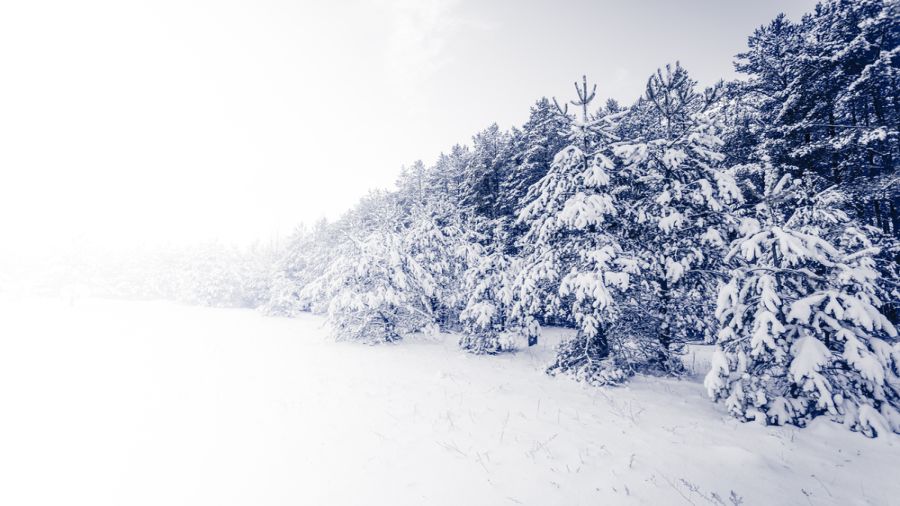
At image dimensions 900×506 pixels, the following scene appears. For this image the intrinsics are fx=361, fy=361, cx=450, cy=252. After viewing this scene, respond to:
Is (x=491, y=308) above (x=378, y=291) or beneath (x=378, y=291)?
beneath

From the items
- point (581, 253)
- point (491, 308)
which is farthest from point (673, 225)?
point (491, 308)

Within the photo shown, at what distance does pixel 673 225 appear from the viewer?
34.0 ft

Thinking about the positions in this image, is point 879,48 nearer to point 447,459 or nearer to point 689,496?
point 689,496

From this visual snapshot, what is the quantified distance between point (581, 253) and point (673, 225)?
264cm

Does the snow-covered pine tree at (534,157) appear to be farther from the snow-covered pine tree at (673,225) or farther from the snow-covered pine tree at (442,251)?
the snow-covered pine tree at (673,225)

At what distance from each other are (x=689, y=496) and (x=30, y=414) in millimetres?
12863

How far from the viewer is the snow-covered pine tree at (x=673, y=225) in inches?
417

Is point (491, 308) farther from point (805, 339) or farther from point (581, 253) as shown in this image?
point (805, 339)

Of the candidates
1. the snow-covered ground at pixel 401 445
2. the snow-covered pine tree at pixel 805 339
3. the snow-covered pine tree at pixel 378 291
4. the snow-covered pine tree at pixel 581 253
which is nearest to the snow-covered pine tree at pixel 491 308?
the snow-covered pine tree at pixel 581 253

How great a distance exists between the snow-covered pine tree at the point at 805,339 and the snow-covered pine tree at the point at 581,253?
277 centimetres

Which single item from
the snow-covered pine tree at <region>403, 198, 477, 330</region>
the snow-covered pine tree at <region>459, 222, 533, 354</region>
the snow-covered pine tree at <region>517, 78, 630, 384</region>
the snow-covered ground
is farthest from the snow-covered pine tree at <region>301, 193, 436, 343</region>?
the snow-covered pine tree at <region>517, 78, 630, 384</region>

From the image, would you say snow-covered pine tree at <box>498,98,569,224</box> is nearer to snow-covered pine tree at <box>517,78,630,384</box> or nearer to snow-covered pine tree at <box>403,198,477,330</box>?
snow-covered pine tree at <box>403,198,477,330</box>

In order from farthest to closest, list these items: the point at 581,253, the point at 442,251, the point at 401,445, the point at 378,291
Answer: the point at 442,251 < the point at 378,291 < the point at 581,253 < the point at 401,445

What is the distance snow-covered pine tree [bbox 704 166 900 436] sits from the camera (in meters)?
6.65
